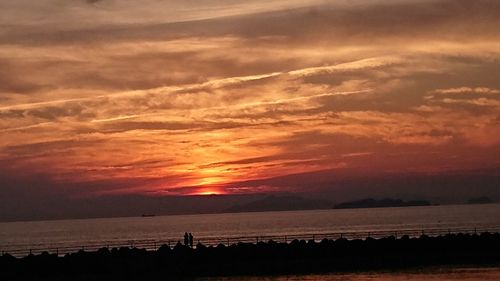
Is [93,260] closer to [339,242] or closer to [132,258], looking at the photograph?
[132,258]

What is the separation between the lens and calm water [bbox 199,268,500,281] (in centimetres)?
4334

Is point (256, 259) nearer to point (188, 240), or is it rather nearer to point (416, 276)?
point (188, 240)

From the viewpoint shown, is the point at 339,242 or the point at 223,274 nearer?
the point at 223,274

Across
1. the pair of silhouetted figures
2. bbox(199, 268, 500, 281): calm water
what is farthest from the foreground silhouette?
bbox(199, 268, 500, 281): calm water

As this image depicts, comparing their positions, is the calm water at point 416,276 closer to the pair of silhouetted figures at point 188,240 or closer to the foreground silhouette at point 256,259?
the foreground silhouette at point 256,259

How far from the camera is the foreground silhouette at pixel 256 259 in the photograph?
4838cm

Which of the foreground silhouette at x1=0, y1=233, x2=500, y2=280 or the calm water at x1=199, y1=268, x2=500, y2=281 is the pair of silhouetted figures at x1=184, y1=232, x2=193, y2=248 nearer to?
the foreground silhouette at x1=0, y1=233, x2=500, y2=280

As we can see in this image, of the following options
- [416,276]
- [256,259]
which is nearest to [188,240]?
[256,259]

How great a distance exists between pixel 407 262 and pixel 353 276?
27.2 ft

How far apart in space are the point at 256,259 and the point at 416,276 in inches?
493

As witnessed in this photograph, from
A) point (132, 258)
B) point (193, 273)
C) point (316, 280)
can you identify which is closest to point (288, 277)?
point (316, 280)

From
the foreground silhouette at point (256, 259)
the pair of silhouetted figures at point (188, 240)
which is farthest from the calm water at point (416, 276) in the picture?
the pair of silhouetted figures at point (188, 240)

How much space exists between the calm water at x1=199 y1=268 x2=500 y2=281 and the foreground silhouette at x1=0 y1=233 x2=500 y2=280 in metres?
3.15

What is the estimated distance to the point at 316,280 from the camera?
44.9 metres
